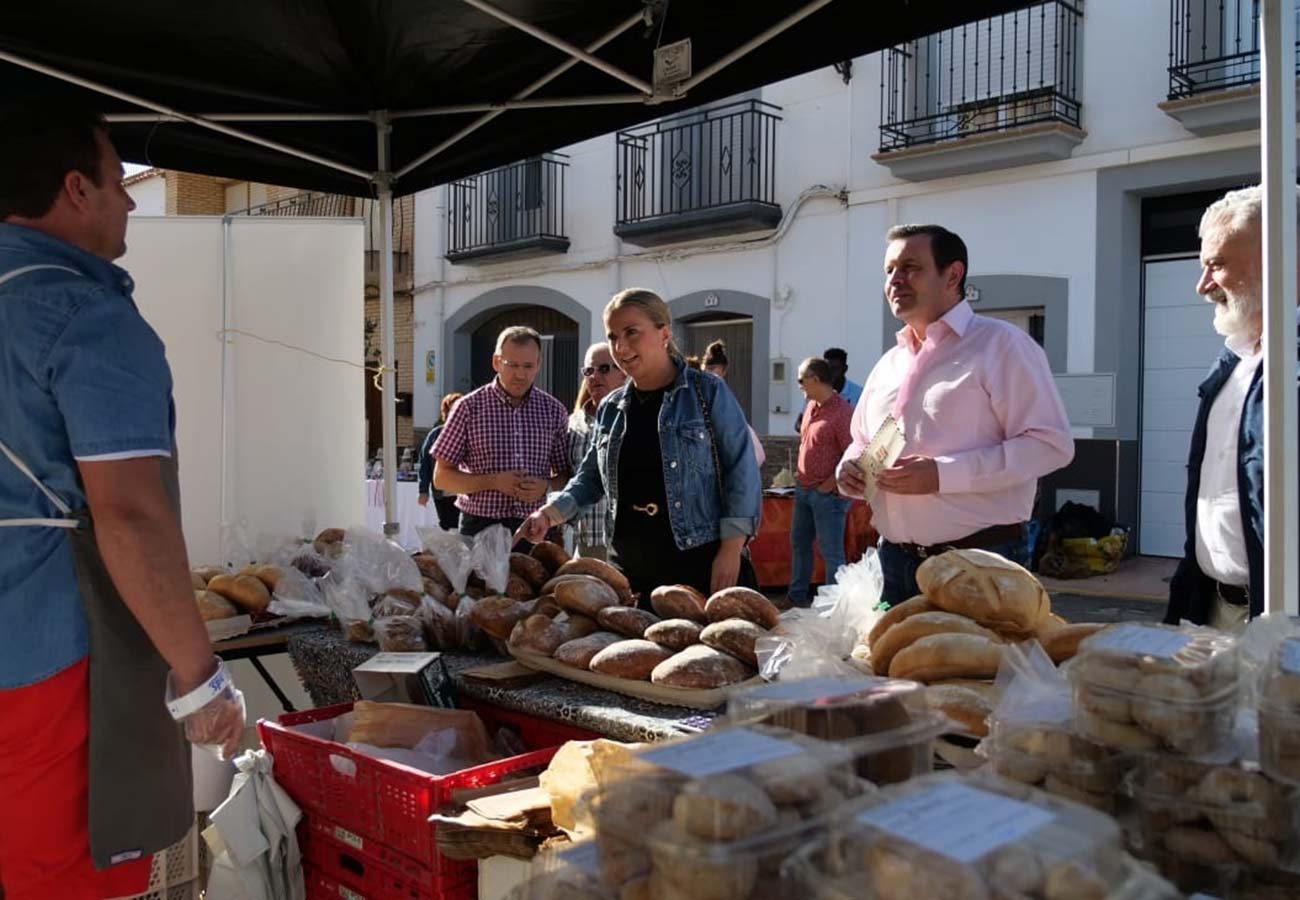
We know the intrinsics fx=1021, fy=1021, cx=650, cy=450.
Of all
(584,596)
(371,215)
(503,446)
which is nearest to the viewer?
(584,596)

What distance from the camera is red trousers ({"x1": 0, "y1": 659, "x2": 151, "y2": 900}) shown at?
1.71m

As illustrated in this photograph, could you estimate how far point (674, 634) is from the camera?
7.29ft

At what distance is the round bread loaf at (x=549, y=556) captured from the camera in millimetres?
3172

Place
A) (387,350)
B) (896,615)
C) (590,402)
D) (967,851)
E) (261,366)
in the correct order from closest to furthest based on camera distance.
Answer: (967,851) < (896,615) < (387,350) < (261,366) < (590,402)

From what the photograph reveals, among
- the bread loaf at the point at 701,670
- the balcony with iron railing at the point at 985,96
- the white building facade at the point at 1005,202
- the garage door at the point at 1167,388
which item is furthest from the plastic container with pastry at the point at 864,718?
the garage door at the point at 1167,388

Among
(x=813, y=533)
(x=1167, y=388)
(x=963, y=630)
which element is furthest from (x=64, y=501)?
(x=1167, y=388)

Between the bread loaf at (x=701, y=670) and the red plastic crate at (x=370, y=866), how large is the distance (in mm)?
505

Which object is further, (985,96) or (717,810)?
(985,96)

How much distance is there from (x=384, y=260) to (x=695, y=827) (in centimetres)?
411

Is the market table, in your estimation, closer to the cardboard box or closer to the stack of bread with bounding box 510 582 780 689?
the stack of bread with bounding box 510 582 780 689

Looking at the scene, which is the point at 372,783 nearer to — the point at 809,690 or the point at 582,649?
the point at 582,649

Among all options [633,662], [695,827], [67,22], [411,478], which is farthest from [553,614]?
[411,478]

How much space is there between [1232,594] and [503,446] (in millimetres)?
2917

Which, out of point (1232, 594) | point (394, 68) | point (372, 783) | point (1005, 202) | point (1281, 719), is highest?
point (1005, 202)
